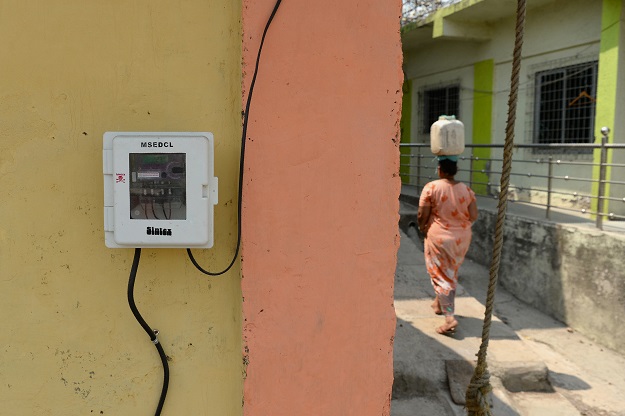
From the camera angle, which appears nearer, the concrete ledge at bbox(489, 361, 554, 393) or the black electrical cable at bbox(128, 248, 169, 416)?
the black electrical cable at bbox(128, 248, 169, 416)

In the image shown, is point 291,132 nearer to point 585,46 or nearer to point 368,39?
point 368,39

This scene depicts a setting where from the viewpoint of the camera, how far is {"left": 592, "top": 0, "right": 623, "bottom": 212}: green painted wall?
7027 mm

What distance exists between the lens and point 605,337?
190 inches

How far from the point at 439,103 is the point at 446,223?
7521 millimetres

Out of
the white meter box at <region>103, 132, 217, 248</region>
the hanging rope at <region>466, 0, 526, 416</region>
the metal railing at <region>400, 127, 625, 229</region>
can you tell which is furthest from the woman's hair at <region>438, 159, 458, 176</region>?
the white meter box at <region>103, 132, 217, 248</region>

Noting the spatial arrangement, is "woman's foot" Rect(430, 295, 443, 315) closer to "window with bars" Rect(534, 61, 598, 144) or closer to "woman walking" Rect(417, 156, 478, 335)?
"woman walking" Rect(417, 156, 478, 335)

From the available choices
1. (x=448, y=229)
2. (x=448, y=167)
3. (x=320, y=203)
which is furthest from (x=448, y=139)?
(x=320, y=203)

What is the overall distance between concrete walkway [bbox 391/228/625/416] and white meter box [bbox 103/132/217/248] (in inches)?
92.0

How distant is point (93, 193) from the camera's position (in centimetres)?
137

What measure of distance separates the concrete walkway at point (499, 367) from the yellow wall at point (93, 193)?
214 cm

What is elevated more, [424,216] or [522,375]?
[424,216]


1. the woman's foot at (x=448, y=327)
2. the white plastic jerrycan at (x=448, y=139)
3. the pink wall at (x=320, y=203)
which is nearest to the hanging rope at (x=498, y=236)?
the pink wall at (x=320, y=203)

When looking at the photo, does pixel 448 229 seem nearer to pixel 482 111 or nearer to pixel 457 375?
pixel 457 375

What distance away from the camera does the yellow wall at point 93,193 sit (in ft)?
4.47
